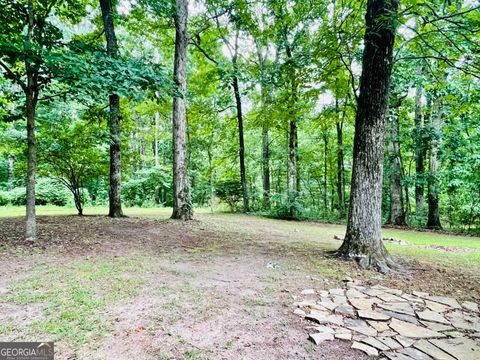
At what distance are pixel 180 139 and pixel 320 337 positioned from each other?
24.3 feet

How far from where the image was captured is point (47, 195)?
49.2 feet

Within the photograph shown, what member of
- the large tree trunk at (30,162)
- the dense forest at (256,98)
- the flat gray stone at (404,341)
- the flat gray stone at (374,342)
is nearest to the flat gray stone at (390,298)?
the flat gray stone at (404,341)

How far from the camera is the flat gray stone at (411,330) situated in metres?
2.45

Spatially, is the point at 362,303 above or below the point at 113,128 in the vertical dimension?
below

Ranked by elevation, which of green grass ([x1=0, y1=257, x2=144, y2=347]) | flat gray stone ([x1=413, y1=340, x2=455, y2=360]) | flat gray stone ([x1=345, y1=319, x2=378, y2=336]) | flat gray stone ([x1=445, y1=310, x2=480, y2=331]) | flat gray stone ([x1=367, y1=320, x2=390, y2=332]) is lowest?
flat gray stone ([x1=445, y1=310, x2=480, y2=331])

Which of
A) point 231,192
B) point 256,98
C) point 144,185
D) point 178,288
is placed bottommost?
point 178,288

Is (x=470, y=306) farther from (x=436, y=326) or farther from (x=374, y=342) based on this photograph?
(x=374, y=342)

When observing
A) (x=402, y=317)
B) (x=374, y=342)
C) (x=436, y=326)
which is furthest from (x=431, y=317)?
(x=374, y=342)

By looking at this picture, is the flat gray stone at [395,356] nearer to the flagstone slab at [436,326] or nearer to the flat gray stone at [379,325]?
the flat gray stone at [379,325]

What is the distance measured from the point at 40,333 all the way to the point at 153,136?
16.9m

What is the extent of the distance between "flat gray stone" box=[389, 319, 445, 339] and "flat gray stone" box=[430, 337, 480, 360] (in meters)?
0.09

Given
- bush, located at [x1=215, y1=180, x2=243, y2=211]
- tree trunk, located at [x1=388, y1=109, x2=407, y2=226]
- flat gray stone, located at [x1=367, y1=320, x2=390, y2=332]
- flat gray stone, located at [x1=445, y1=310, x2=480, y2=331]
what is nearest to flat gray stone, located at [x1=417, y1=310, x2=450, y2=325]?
flat gray stone, located at [x1=445, y1=310, x2=480, y2=331]

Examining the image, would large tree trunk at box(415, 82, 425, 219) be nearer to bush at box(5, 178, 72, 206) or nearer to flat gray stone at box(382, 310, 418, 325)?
flat gray stone at box(382, 310, 418, 325)

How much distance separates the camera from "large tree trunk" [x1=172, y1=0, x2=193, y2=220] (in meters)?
8.83
